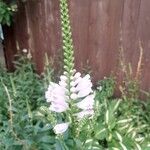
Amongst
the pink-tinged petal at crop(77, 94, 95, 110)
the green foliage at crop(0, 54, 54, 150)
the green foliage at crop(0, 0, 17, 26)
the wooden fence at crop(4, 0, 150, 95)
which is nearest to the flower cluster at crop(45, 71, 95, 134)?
the pink-tinged petal at crop(77, 94, 95, 110)

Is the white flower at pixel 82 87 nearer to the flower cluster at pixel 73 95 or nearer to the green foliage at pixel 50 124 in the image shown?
the flower cluster at pixel 73 95

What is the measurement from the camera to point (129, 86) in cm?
341

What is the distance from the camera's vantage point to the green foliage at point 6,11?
394cm

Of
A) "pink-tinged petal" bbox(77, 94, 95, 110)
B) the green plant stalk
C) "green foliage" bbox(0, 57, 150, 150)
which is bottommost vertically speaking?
"green foliage" bbox(0, 57, 150, 150)

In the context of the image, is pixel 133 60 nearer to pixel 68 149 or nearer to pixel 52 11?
pixel 52 11

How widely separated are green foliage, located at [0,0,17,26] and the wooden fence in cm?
22

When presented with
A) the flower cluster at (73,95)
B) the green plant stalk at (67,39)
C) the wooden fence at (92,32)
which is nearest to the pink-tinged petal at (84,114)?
the flower cluster at (73,95)

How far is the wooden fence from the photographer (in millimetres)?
3551

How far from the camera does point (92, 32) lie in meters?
3.90

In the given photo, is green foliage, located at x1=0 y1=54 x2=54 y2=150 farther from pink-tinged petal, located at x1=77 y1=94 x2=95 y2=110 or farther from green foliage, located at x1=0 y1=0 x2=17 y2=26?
pink-tinged petal, located at x1=77 y1=94 x2=95 y2=110

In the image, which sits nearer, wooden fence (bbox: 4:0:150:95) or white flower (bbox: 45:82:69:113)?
white flower (bbox: 45:82:69:113)

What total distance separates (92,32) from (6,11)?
2.72ft

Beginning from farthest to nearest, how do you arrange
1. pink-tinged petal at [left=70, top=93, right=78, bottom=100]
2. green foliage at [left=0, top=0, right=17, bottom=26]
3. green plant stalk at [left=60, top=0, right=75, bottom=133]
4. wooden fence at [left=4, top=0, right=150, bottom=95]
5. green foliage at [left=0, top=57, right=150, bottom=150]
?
green foliage at [left=0, top=0, right=17, bottom=26] < wooden fence at [left=4, top=0, right=150, bottom=95] < green foliage at [left=0, top=57, right=150, bottom=150] < pink-tinged petal at [left=70, top=93, right=78, bottom=100] < green plant stalk at [left=60, top=0, right=75, bottom=133]

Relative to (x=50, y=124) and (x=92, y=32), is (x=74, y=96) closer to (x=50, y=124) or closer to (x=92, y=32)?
(x=50, y=124)
